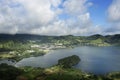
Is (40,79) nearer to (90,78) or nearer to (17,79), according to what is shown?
(17,79)

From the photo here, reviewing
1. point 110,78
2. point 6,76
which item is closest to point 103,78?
point 110,78

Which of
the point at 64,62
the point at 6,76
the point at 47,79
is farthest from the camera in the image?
the point at 64,62

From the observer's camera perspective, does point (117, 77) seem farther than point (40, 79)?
Yes

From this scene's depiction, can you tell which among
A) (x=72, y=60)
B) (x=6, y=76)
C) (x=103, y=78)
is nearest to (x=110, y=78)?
(x=103, y=78)

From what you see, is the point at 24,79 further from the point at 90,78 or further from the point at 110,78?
the point at 110,78

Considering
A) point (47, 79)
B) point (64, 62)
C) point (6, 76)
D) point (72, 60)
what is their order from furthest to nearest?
point (72, 60), point (64, 62), point (6, 76), point (47, 79)

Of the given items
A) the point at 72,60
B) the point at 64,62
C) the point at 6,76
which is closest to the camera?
the point at 6,76

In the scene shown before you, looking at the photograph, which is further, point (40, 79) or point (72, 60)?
point (72, 60)

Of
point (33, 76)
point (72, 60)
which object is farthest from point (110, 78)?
point (72, 60)
